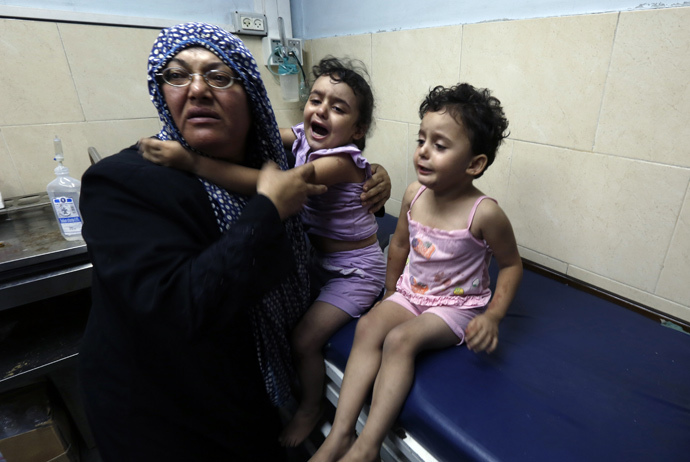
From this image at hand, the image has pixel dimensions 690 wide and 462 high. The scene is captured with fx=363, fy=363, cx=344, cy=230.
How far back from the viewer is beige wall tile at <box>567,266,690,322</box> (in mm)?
1165

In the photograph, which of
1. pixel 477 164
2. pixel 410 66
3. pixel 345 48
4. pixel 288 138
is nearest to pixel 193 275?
pixel 477 164

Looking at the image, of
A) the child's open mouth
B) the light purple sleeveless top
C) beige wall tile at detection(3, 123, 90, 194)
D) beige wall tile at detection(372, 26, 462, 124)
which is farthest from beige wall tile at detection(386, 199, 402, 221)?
beige wall tile at detection(3, 123, 90, 194)

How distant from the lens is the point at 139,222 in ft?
2.25

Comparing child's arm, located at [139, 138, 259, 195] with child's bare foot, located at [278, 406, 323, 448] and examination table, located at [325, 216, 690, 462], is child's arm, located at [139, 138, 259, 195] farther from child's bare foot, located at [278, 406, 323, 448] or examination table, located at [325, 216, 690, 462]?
child's bare foot, located at [278, 406, 323, 448]

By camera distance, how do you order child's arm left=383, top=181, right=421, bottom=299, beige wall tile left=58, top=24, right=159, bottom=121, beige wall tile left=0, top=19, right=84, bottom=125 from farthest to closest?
beige wall tile left=58, top=24, right=159, bottom=121, beige wall tile left=0, top=19, right=84, bottom=125, child's arm left=383, top=181, right=421, bottom=299

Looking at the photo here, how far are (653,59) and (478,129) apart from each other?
0.56 metres

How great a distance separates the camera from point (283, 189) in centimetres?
75

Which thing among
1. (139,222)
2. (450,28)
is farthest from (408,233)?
(450,28)

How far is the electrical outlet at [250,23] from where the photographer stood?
2.04 metres

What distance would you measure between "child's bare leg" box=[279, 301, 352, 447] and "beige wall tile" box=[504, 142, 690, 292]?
34.6 inches

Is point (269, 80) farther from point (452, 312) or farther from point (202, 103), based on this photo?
point (452, 312)

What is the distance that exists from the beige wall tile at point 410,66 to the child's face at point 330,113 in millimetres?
644

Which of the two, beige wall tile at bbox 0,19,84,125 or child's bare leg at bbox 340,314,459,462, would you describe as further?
beige wall tile at bbox 0,19,84,125

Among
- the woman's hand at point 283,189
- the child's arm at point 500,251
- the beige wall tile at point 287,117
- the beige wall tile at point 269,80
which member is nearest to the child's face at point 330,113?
the woman's hand at point 283,189
